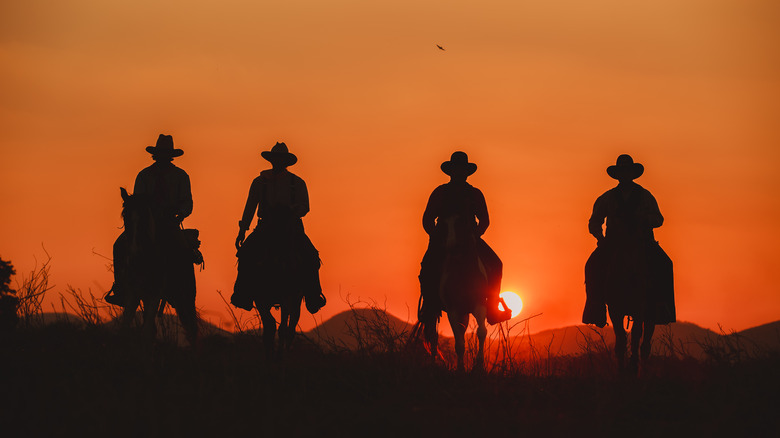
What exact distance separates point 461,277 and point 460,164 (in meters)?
1.42

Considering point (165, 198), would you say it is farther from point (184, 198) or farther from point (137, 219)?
point (137, 219)

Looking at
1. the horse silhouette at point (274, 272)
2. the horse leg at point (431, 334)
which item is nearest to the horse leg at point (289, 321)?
the horse silhouette at point (274, 272)

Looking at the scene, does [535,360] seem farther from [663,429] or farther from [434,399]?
[663,429]

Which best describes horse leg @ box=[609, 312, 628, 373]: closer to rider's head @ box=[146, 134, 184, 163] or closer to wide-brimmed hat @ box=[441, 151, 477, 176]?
wide-brimmed hat @ box=[441, 151, 477, 176]

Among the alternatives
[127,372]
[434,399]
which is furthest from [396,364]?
[127,372]

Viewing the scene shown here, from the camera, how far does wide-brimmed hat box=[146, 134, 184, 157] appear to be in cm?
1227

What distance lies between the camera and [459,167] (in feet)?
39.2

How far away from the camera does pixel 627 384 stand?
10031mm

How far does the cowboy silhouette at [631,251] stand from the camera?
1184 cm

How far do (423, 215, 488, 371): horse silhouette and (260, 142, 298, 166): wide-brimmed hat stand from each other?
2124mm

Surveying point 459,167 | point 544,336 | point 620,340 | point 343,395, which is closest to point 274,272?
point 459,167

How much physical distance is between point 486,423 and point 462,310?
362 centimetres

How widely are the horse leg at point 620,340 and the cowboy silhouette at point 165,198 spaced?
5459 mm

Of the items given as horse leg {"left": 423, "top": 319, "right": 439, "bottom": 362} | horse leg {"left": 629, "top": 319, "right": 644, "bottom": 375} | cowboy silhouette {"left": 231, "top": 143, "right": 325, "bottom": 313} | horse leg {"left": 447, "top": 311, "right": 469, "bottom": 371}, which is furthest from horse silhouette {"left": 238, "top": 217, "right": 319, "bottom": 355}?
horse leg {"left": 629, "top": 319, "right": 644, "bottom": 375}
